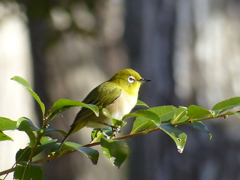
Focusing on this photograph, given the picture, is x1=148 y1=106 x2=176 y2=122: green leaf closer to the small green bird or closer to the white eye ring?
the small green bird

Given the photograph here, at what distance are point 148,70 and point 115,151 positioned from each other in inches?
163

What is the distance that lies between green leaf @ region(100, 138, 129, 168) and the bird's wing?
598mm

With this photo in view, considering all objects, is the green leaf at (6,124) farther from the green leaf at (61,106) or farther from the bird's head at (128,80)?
the bird's head at (128,80)

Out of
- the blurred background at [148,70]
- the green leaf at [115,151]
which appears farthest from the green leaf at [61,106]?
the blurred background at [148,70]

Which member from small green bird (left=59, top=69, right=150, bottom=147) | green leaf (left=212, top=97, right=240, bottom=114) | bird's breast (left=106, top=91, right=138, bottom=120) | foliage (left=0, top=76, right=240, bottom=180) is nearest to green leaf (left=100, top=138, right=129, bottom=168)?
foliage (left=0, top=76, right=240, bottom=180)

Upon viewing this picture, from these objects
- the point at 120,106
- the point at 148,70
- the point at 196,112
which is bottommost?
the point at 148,70

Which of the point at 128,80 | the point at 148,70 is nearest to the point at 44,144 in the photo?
the point at 128,80

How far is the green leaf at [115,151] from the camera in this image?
1.23 meters

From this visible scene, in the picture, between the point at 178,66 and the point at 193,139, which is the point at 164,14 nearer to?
the point at 178,66

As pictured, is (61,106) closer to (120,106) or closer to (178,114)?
(178,114)

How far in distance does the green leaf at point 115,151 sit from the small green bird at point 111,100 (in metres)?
0.52

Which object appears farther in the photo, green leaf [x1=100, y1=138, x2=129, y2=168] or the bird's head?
the bird's head

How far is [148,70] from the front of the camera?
533 centimetres

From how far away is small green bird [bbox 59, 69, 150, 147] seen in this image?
1.90 metres
